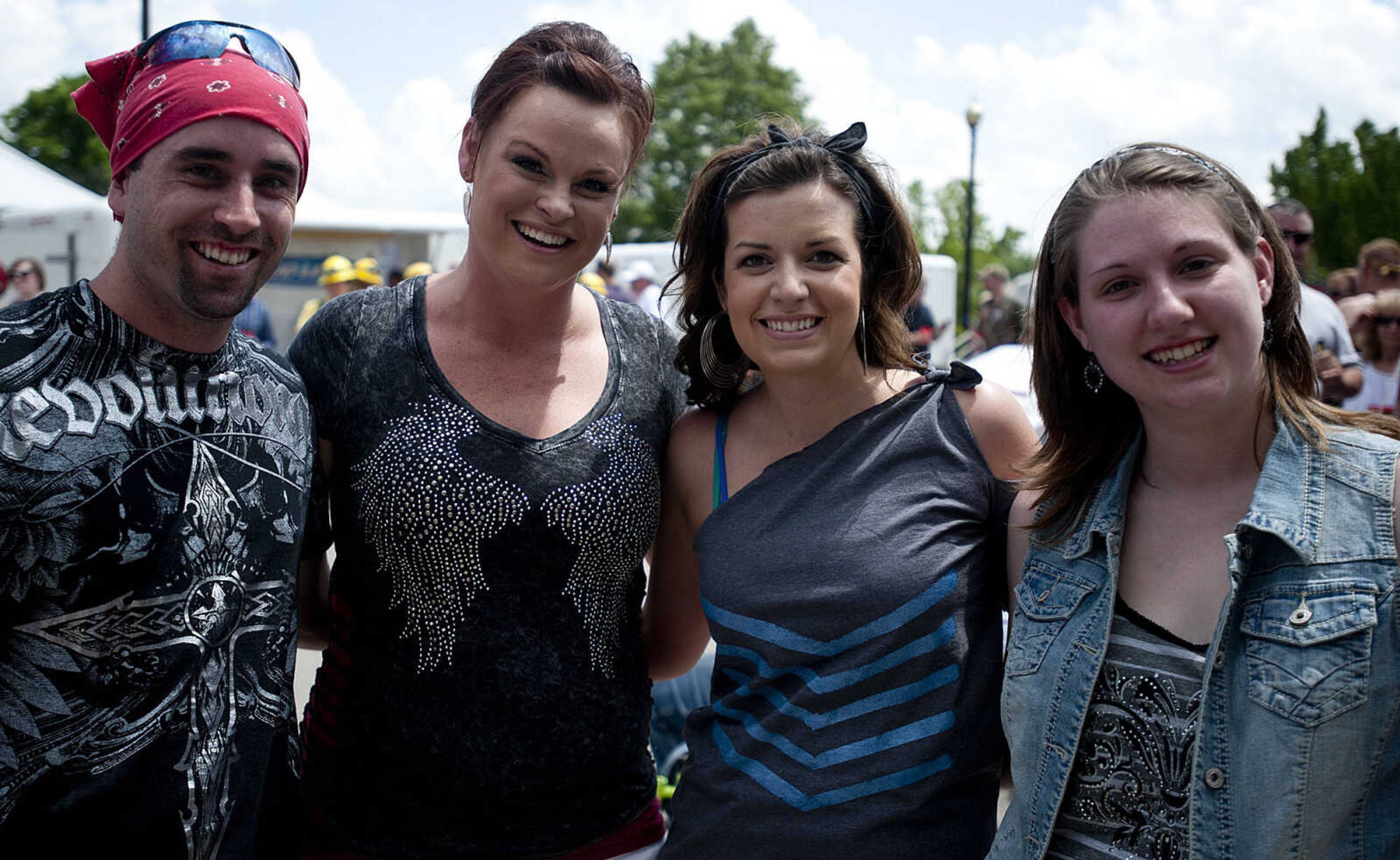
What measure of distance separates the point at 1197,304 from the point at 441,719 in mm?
1677

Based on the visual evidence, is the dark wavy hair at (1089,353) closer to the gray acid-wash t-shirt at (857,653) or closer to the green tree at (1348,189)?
the gray acid-wash t-shirt at (857,653)

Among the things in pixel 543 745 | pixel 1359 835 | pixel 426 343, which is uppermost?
pixel 426 343

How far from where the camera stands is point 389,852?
232 cm

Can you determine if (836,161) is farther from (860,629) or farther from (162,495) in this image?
(162,495)

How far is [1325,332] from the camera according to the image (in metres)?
6.29

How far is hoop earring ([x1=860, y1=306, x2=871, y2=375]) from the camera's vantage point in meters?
2.51

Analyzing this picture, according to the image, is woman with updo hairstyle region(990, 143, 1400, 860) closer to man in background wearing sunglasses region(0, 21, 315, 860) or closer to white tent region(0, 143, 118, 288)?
man in background wearing sunglasses region(0, 21, 315, 860)

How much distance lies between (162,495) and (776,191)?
1.39 meters

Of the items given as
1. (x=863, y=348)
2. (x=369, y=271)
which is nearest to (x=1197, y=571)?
(x=863, y=348)

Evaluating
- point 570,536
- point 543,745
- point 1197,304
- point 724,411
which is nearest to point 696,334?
point 724,411

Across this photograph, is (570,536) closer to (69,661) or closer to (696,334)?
(696,334)

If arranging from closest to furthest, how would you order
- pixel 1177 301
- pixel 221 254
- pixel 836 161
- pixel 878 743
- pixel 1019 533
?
pixel 1177 301, pixel 221 254, pixel 878 743, pixel 1019 533, pixel 836 161

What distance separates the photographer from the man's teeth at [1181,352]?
1816 millimetres

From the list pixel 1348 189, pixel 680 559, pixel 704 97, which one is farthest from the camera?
pixel 704 97
